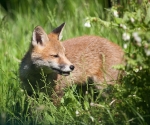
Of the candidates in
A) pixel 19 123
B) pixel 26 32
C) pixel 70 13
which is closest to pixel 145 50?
pixel 19 123

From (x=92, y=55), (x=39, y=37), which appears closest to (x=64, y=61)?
(x=39, y=37)

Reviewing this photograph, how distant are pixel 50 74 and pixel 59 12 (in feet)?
14.0

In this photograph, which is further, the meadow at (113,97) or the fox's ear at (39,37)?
the fox's ear at (39,37)

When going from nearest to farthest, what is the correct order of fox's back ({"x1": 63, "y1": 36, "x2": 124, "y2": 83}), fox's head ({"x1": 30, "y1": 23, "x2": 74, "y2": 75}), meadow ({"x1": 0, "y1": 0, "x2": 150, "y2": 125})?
meadow ({"x1": 0, "y1": 0, "x2": 150, "y2": 125})
fox's head ({"x1": 30, "y1": 23, "x2": 74, "y2": 75})
fox's back ({"x1": 63, "y1": 36, "x2": 124, "y2": 83})

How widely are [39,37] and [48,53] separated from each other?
0.97 ft

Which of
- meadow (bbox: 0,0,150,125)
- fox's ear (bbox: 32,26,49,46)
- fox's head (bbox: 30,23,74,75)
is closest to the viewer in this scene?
meadow (bbox: 0,0,150,125)

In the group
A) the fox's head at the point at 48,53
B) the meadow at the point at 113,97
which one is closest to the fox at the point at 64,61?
the fox's head at the point at 48,53

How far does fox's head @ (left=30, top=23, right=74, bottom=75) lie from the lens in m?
7.04

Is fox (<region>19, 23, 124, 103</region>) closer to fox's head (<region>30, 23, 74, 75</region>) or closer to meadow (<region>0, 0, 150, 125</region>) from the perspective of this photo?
fox's head (<region>30, 23, 74, 75</region>)

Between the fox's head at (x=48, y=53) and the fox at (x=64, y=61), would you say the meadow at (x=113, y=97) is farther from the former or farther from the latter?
the fox's head at (x=48, y=53)

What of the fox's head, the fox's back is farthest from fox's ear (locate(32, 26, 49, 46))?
the fox's back

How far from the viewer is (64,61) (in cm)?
709

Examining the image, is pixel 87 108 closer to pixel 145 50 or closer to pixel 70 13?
pixel 145 50

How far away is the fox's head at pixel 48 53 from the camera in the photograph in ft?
23.1
